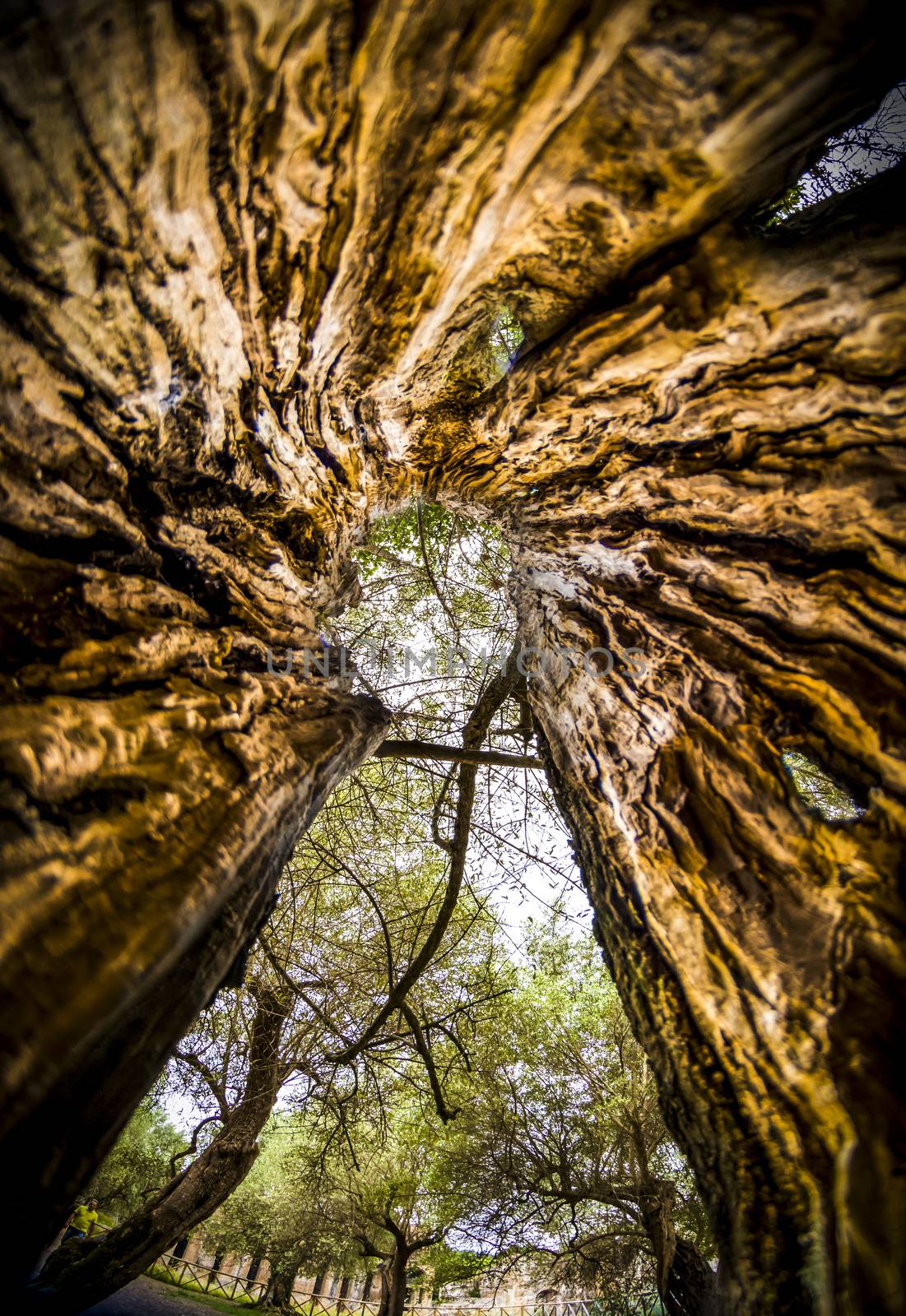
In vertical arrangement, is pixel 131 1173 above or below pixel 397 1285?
above

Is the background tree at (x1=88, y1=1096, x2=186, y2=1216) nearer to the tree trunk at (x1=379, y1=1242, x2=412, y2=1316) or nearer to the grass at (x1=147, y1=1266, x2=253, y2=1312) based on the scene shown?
the grass at (x1=147, y1=1266, x2=253, y2=1312)

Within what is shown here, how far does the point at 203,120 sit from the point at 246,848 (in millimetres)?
1288

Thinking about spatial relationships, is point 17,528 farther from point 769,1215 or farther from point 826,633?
point 769,1215

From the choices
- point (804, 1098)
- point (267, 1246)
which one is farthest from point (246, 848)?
point (267, 1246)

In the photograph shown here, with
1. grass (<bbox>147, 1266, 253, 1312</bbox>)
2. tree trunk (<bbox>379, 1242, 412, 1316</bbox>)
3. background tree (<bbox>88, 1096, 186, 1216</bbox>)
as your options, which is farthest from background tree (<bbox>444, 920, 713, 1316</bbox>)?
grass (<bbox>147, 1266, 253, 1312</bbox>)

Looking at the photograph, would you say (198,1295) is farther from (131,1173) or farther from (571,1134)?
(571,1134)

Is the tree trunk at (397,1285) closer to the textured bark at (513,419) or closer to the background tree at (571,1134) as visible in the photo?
the background tree at (571,1134)

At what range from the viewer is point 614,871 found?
64.4 inches

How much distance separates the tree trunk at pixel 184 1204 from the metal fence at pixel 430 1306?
242 inches

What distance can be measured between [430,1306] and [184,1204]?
14.0m

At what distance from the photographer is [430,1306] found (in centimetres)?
1365

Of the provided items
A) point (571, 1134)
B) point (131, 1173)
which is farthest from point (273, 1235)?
point (571, 1134)

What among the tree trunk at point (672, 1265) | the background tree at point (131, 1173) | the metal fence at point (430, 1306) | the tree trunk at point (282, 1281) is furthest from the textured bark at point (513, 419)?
the tree trunk at point (282, 1281)

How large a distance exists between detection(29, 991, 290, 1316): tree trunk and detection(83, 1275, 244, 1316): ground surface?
16.6ft
